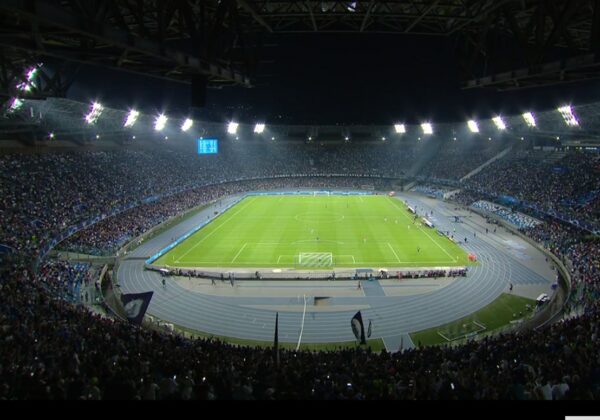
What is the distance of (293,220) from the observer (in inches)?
2299

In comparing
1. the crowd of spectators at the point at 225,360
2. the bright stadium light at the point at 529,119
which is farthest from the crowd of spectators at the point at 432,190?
the crowd of spectators at the point at 225,360

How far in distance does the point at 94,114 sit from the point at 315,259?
105 ft

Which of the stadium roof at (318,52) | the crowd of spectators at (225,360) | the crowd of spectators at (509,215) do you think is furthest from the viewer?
the crowd of spectators at (509,215)

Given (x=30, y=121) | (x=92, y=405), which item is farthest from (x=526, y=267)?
(x=30, y=121)

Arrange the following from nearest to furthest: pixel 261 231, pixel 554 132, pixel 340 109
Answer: pixel 340 109 < pixel 261 231 < pixel 554 132

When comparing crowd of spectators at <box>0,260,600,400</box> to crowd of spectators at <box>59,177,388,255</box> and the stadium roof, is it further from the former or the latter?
crowd of spectators at <box>59,177,388,255</box>

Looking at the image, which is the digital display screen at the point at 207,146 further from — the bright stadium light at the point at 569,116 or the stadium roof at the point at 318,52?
the bright stadium light at the point at 569,116

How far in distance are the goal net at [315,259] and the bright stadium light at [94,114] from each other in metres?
27.8

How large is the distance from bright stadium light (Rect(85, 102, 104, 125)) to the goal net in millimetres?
27848

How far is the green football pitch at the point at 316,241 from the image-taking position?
131 ft

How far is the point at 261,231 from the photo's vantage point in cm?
5191

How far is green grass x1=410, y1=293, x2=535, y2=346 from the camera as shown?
25.5 metres

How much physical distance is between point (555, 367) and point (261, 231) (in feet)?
136

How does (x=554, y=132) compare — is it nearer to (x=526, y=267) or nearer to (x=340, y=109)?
(x=526, y=267)
